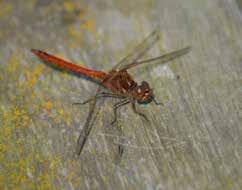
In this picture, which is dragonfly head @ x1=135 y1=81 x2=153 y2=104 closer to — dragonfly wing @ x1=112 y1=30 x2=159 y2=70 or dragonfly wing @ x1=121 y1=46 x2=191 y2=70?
dragonfly wing @ x1=121 y1=46 x2=191 y2=70

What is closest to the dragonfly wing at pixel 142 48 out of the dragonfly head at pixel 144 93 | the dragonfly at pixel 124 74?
the dragonfly at pixel 124 74

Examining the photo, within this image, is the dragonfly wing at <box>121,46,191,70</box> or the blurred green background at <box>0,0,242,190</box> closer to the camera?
the blurred green background at <box>0,0,242,190</box>

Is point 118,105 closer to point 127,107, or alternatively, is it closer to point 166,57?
point 127,107

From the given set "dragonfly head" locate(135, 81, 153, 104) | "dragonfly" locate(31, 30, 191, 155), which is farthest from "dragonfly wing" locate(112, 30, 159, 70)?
"dragonfly head" locate(135, 81, 153, 104)

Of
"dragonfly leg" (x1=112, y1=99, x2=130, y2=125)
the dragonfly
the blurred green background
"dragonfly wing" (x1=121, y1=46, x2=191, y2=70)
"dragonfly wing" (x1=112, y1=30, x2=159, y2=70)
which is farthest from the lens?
"dragonfly wing" (x1=112, y1=30, x2=159, y2=70)

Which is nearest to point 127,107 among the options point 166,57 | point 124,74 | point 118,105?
point 118,105

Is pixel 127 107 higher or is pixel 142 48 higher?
pixel 142 48

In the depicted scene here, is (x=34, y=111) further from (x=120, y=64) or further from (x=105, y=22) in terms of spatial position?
(x=105, y=22)
